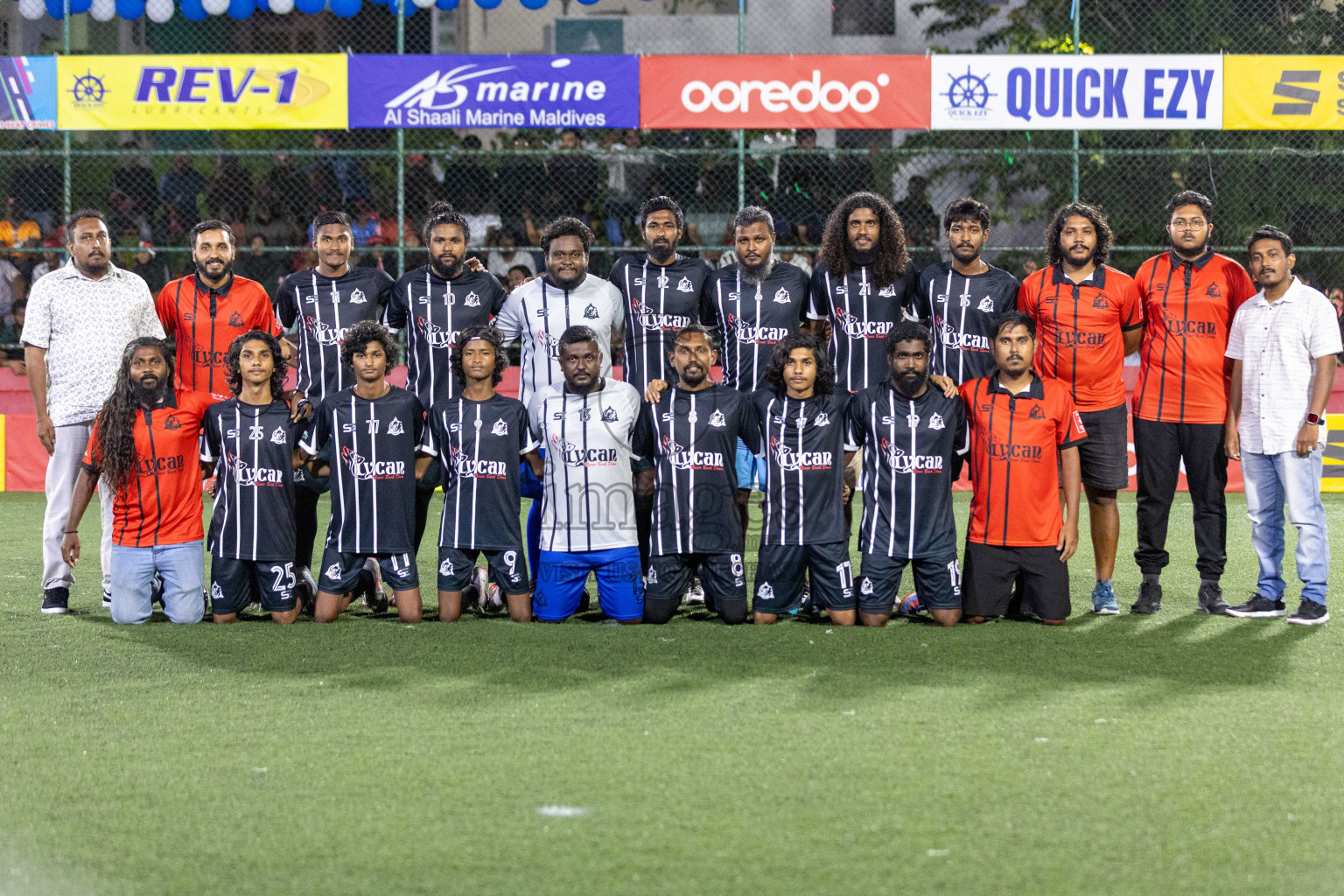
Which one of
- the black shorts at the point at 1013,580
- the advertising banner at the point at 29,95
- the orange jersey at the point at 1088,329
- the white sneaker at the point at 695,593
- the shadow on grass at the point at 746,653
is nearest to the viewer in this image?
the shadow on grass at the point at 746,653

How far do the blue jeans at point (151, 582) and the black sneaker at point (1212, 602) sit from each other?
4.82m

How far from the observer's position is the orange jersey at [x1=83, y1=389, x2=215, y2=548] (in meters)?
6.69

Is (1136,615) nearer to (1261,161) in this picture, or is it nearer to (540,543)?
(540,543)

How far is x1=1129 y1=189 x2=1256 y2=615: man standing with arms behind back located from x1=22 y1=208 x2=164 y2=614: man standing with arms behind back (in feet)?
16.7

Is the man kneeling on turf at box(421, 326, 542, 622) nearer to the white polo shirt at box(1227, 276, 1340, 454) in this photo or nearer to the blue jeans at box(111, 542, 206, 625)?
the blue jeans at box(111, 542, 206, 625)

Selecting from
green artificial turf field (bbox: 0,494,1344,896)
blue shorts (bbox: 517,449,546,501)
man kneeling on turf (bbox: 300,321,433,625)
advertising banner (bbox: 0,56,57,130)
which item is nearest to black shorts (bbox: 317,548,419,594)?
man kneeling on turf (bbox: 300,321,433,625)

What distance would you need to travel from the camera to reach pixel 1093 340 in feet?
22.5

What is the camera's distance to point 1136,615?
6844 mm

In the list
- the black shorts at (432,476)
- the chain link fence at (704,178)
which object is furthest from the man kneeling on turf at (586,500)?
the chain link fence at (704,178)

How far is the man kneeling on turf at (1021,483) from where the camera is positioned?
6.58 metres

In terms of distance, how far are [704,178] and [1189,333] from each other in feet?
25.2

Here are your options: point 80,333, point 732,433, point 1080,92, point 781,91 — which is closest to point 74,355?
point 80,333

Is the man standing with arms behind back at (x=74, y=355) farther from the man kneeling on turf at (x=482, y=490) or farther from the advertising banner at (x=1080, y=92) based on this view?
the advertising banner at (x=1080, y=92)

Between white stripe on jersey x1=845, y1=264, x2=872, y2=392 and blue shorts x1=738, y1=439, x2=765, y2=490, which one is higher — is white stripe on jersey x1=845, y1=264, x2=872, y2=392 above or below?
above
